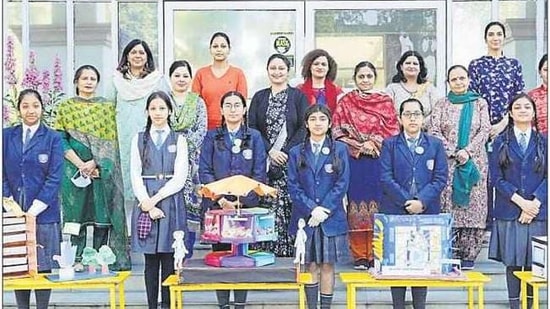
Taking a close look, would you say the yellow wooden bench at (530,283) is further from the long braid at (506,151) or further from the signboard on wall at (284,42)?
the signboard on wall at (284,42)

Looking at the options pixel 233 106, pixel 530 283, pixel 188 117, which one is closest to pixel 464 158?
pixel 530 283

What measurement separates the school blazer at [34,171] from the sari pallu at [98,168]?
503 millimetres

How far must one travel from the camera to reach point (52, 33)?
668 centimetres

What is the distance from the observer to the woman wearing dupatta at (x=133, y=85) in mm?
5543

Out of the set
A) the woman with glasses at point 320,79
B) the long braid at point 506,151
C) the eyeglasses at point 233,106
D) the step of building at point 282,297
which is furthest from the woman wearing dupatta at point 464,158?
the eyeglasses at point 233,106

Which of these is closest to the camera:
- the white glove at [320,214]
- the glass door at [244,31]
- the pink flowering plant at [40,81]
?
the white glove at [320,214]

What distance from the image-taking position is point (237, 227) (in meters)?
4.75

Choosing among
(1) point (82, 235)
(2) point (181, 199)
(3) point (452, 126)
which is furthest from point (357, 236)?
(1) point (82, 235)

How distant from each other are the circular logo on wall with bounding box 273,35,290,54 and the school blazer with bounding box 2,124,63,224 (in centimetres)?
230

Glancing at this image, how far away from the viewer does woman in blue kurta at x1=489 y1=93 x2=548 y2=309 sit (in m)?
5.10

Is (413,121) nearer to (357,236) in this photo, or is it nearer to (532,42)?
(357,236)

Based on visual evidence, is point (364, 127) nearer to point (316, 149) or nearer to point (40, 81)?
point (316, 149)

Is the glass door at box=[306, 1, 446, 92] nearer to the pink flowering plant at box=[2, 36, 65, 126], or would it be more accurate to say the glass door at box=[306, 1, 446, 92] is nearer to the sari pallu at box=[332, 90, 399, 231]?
the sari pallu at box=[332, 90, 399, 231]

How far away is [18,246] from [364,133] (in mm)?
2011
